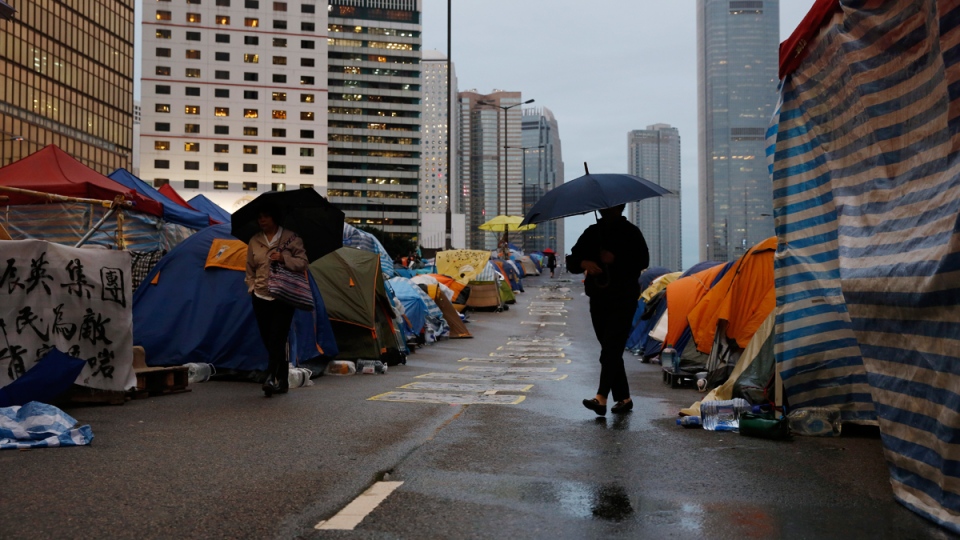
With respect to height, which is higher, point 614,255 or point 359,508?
point 614,255

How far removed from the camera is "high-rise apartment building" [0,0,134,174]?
72812mm

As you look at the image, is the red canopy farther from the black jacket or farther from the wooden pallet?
the black jacket

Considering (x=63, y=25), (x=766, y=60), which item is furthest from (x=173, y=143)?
(x=766, y=60)

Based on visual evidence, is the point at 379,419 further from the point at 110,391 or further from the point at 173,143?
the point at 173,143

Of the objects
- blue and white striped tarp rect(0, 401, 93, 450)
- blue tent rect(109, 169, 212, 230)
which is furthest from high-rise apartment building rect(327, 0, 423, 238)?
blue and white striped tarp rect(0, 401, 93, 450)

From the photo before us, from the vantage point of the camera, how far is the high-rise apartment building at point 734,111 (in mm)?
123062

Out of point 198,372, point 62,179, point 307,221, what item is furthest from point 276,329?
point 62,179

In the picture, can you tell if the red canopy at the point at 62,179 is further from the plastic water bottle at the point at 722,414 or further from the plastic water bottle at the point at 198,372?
the plastic water bottle at the point at 722,414

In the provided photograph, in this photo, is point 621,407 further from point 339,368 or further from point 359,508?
point 339,368

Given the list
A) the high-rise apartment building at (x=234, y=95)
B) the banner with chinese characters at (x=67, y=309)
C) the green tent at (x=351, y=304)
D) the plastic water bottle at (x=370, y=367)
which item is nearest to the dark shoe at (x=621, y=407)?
the banner with chinese characters at (x=67, y=309)

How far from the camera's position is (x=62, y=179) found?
50.5 ft

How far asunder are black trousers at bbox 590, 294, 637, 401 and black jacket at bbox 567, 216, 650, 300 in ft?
0.27

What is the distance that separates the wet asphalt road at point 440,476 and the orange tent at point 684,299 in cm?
415

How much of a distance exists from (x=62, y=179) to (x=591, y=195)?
11.8m
